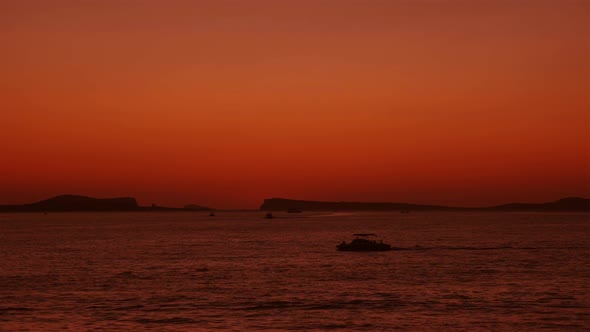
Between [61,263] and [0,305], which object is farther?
[61,263]

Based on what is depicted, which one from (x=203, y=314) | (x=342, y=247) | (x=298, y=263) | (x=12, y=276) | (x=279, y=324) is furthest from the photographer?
(x=342, y=247)

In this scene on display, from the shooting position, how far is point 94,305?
2501 inches

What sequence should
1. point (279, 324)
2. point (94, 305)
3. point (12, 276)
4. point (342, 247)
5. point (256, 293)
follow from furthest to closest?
point (342, 247)
point (12, 276)
point (256, 293)
point (94, 305)
point (279, 324)

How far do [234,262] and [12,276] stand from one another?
31572 millimetres

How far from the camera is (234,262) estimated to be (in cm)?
10762

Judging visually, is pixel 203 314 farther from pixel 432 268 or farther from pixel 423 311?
pixel 432 268

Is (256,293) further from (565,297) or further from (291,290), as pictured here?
(565,297)

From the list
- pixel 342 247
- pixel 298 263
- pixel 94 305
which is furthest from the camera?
pixel 342 247

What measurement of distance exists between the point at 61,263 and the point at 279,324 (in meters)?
63.7

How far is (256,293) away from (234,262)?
36.9m

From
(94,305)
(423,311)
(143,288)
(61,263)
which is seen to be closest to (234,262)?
(61,263)

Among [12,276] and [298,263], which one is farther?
[298,263]

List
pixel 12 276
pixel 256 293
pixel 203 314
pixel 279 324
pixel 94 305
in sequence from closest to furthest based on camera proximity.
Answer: pixel 279 324 → pixel 203 314 → pixel 94 305 → pixel 256 293 → pixel 12 276

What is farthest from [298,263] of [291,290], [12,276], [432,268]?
[12,276]
